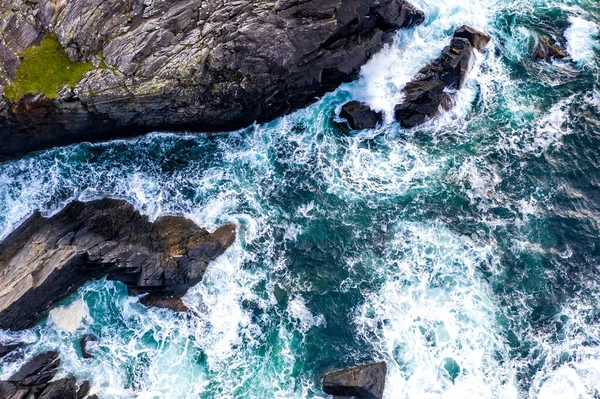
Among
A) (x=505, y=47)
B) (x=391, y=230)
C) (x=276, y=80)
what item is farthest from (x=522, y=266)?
(x=276, y=80)

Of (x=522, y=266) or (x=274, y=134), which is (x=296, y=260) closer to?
(x=274, y=134)

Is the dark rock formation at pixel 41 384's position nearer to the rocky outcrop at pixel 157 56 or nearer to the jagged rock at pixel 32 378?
the jagged rock at pixel 32 378

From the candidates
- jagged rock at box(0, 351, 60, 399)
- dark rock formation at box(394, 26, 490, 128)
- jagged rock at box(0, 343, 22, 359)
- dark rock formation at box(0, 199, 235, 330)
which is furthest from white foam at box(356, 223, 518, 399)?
jagged rock at box(0, 343, 22, 359)

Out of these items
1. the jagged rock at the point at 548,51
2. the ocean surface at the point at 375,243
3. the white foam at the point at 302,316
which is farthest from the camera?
the jagged rock at the point at 548,51

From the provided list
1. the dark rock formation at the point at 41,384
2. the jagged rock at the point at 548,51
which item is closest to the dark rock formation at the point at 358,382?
the dark rock formation at the point at 41,384

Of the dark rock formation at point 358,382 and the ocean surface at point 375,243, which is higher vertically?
the ocean surface at point 375,243

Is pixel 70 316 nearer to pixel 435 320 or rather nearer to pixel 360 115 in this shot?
pixel 435 320
